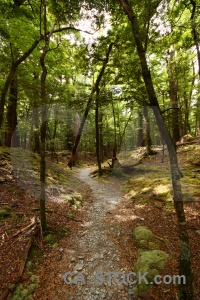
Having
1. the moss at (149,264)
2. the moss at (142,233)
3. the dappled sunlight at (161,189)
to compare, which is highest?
the dappled sunlight at (161,189)

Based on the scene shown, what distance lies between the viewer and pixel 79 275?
3932 mm

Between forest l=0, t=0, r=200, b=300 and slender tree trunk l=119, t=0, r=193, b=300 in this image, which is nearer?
slender tree trunk l=119, t=0, r=193, b=300

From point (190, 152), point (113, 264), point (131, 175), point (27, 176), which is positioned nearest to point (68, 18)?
point (27, 176)

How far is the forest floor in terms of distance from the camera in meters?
3.57

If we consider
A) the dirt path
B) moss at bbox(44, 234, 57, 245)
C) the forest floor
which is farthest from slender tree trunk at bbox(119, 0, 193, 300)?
moss at bbox(44, 234, 57, 245)

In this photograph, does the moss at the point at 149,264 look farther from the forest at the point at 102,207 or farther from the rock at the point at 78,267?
the rock at the point at 78,267

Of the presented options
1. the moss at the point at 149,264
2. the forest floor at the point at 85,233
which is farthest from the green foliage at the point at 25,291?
the moss at the point at 149,264

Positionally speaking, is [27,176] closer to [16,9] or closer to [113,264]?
[113,264]

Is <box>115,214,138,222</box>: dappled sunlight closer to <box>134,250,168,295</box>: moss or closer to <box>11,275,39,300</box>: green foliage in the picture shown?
<box>134,250,168,295</box>: moss

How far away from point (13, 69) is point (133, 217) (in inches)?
319

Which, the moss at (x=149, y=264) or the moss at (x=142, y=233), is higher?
the moss at (x=142, y=233)

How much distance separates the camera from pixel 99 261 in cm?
432

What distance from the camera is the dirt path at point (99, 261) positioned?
11.5 ft

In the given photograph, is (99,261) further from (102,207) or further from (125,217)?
(102,207)
